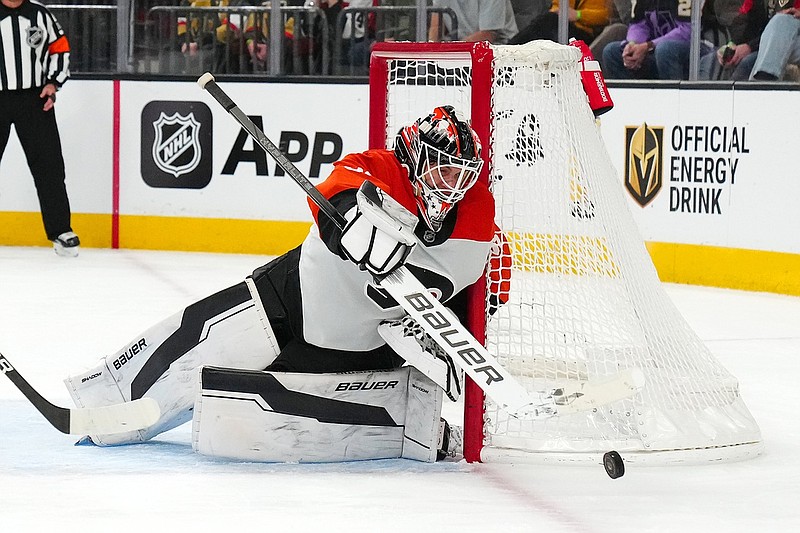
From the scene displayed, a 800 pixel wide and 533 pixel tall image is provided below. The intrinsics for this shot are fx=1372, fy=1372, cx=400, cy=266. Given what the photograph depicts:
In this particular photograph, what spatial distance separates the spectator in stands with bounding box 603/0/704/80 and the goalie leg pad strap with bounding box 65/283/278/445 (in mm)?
3490

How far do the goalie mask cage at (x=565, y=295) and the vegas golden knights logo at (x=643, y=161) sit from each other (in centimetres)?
276

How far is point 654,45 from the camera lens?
19.6ft

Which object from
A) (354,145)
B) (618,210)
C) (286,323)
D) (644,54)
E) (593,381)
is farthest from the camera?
(354,145)

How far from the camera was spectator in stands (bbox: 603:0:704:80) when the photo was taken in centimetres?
589

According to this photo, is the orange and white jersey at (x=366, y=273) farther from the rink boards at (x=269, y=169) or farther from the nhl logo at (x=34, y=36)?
the nhl logo at (x=34, y=36)

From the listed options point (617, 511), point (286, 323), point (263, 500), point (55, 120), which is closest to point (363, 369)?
point (286, 323)

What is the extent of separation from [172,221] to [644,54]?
2.44 metres

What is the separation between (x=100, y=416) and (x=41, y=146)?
3.95 metres

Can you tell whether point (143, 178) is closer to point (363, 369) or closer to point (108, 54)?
point (108, 54)

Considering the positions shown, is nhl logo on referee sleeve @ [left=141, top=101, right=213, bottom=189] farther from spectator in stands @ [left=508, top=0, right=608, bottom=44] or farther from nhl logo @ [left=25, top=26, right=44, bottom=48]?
spectator in stands @ [left=508, top=0, right=608, bottom=44]

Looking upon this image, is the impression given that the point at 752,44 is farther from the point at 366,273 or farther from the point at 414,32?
the point at 366,273

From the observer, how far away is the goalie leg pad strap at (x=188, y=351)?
2.82 m

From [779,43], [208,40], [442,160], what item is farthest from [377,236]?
[208,40]

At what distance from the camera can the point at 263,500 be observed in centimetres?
246
